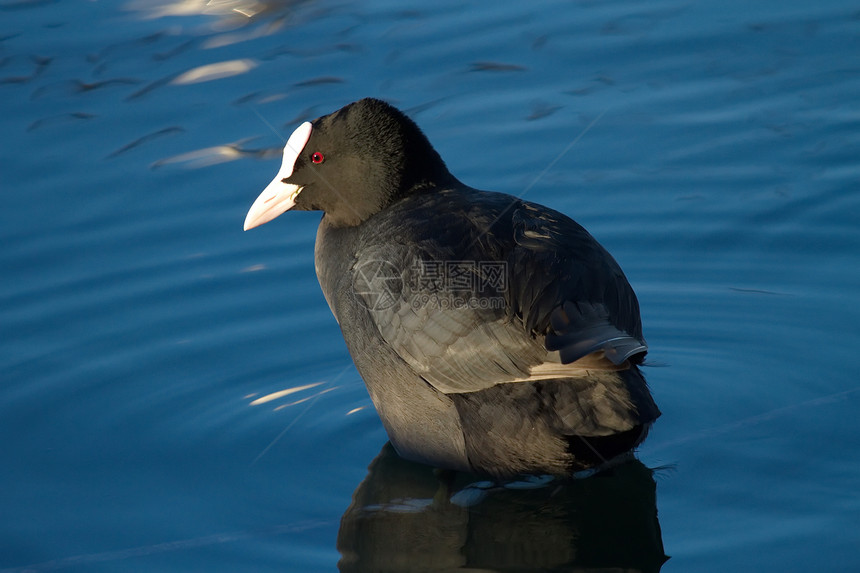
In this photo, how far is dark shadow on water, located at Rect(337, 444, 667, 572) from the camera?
382cm

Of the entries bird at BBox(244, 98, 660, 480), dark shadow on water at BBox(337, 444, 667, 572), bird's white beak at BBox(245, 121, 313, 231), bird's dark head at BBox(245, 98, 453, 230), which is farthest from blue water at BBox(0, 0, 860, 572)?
bird's dark head at BBox(245, 98, 453, 230)

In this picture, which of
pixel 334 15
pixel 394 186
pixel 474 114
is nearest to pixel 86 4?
pixel 334 15

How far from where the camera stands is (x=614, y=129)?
22.4ft

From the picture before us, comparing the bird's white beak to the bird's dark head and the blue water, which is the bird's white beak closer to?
the bird's dark head

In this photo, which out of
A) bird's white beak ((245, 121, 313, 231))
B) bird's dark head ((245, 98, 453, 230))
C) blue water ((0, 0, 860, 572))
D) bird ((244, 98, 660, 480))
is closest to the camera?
bird ((244, 98, 660, 480))

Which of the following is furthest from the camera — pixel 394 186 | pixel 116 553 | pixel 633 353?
pixel 394 186

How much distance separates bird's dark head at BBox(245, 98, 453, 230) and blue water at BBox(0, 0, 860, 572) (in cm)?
82

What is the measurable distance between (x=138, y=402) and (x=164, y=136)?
254 cm

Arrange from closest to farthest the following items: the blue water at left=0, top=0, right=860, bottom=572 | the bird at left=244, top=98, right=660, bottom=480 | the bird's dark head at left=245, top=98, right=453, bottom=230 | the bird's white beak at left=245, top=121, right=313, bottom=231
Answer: the bird at left=244, top=98, right=660, bottom=480, the blue water at left=0, top=0, right=860, bottom=572, the bird's dark head at left=245, top=98, right=453, bottom=230, the bird's white beak at left=245, top=121, right=313, bottom=231

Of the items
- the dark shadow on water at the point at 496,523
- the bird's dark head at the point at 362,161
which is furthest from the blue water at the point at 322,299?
the bird's dark head at the point at 362,161

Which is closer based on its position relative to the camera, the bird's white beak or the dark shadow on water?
the dark shadow on water

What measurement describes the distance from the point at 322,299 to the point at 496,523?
6.15 feet

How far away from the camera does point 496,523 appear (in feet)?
13.3

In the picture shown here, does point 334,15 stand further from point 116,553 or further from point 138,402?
point 116,553
